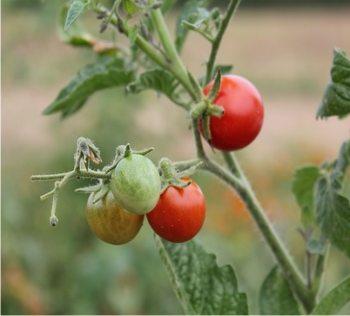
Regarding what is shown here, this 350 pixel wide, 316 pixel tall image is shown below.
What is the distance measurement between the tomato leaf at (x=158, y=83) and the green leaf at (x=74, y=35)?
0.27 m

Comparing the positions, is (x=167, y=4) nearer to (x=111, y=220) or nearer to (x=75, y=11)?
(x=75, y=11)

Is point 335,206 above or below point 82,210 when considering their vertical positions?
above

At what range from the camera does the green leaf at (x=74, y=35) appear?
152 cm

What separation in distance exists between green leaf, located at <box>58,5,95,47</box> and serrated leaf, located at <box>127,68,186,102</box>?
0.27 m

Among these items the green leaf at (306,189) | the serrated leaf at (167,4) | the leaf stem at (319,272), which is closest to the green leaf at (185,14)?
the serrated leaf at (167,4)

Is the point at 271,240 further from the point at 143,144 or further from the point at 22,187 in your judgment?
the point at 22,187

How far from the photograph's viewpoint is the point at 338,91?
118 cm

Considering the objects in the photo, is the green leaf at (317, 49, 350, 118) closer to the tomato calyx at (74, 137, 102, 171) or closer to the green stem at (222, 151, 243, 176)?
the green stem at (222, 151, 243, 176)

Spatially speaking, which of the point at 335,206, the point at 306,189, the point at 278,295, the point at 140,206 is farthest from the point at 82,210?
the point at 140,206

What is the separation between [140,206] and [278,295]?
47cm

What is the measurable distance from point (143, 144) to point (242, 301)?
2.77m

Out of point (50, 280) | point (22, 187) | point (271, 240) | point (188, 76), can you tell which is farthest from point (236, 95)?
point (22, 187)

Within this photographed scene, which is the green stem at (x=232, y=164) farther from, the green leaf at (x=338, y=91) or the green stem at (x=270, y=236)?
the green leaf at (x=338, y=91)

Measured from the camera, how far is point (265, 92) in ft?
34.9
